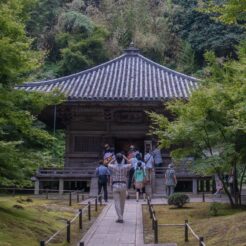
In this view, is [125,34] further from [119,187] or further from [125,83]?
[119,187]

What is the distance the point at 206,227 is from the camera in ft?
36.2

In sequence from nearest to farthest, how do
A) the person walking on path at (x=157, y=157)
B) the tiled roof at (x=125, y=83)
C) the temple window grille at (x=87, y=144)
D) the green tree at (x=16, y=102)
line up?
the green tree at (x=16, y=102)
the person walking on path at (x=157, y=157)
the tiled roof at (x=125, y=83)
the temple window grille at (x=87, y=144)

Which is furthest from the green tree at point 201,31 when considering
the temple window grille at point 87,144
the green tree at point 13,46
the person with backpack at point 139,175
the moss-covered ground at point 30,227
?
the green tree at point 13,46

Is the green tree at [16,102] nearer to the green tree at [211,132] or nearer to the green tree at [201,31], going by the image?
the green tree at [211,132]

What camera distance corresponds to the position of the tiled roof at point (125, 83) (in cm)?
2496

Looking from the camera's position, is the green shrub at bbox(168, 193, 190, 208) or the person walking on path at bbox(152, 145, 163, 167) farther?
the person walking on path at bbox(152, 145, 163, 167)

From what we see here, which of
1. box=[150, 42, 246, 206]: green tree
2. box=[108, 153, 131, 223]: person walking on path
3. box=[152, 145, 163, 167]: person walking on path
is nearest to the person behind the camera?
box=[108, 153, 131, 223]: person walking on path

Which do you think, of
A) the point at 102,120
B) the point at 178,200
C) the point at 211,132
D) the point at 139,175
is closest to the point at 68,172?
the point at 102,120

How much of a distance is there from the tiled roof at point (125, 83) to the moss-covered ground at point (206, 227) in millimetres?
10241

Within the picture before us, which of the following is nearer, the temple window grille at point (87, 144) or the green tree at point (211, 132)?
the green tree at point (211, 132)

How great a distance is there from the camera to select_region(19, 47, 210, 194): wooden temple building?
24.3 metres

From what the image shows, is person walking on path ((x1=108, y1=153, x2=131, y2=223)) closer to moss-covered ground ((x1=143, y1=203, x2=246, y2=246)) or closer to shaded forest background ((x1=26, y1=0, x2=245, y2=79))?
moss-covered ground ((x1=143, y1=203, x2=246, y2=246))

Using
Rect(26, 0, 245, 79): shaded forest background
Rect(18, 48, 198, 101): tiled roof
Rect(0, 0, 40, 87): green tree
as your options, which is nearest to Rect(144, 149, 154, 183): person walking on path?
Rect(18, 48, 198, 101): tiled roof

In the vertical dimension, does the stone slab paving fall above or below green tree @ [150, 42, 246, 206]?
below
